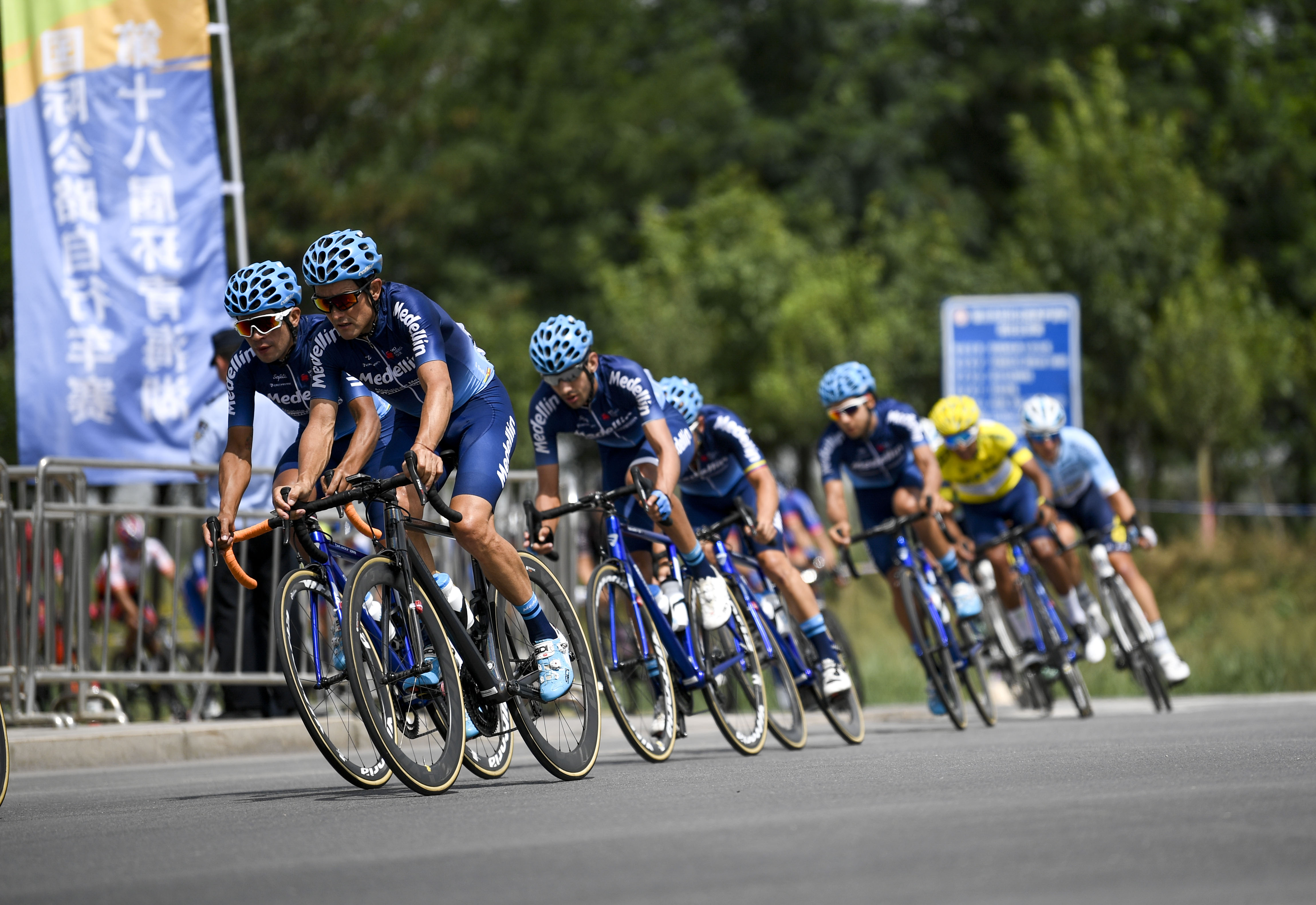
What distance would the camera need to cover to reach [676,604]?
28.9 feet

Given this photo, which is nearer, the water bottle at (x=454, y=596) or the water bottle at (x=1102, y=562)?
the water bottle at (x=454, y=596)

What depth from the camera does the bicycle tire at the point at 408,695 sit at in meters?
6.78

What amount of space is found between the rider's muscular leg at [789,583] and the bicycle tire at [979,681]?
5.32 ft

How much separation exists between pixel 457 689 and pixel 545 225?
3415 cm

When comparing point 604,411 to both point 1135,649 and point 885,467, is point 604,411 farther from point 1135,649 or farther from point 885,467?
point 1135,649

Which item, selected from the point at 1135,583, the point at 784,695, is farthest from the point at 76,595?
the point at 1135,583

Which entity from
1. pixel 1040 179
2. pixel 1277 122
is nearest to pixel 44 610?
pixel 1040 179

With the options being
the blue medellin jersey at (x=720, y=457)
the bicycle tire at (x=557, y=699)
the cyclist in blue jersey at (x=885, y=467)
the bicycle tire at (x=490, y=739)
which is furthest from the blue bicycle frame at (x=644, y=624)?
the cyclist in blue jersey at (x=885, y=467)

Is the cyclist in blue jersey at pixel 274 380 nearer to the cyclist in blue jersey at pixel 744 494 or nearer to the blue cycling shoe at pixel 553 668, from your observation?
the blue cycling shoe at pixel 553 668

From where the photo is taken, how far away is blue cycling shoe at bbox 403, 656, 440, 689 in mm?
7008

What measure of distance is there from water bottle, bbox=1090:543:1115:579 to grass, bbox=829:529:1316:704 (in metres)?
2.79

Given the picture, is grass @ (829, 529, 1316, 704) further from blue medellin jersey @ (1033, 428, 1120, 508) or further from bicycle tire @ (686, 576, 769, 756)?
bicycle tire @ (686, 576, 769, 756)

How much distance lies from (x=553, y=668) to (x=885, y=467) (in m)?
5.20

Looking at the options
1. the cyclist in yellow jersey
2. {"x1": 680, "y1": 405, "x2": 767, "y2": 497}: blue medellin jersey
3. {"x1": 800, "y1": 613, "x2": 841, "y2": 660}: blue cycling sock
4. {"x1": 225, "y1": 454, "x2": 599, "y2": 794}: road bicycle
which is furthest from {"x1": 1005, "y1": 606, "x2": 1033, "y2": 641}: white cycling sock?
{"x1": 225, "y1": 454, "x2": 599, "y2": 794}: road bicycle
